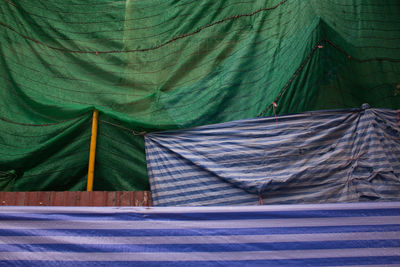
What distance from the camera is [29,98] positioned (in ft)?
9.44

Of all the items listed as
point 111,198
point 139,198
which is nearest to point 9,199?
point 111,198

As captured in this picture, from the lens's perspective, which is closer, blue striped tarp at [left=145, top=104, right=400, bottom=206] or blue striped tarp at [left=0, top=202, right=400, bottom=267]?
blue striped tarp at [left=0, top=202, right=400, bottom=267]

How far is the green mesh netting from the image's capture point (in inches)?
101

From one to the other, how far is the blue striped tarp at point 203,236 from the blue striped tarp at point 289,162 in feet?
2.93

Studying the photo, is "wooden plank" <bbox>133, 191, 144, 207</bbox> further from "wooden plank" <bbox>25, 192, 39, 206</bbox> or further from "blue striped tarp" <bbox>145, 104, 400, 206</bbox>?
"wooden plank" <bbox>25, 192, 39, 206</bbox>

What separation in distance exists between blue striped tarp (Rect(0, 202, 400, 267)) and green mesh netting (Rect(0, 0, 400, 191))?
1348 mm

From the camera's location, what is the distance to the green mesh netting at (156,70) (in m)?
2.57

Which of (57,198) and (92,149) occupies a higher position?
(92,149)

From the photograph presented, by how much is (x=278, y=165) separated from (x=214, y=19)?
166 cm

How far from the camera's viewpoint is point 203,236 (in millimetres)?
1342

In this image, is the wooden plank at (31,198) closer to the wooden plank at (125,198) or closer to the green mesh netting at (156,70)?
the green mesh netting at (156,70)

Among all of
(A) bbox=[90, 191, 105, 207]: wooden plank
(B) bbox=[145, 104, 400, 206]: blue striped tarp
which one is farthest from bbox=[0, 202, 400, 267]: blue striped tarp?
(A) bbox=[90, 191, 105, 207]: wooden plank

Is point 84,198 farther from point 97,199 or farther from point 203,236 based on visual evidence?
point 203,236

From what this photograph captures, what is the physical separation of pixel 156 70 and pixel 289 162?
1.61m
